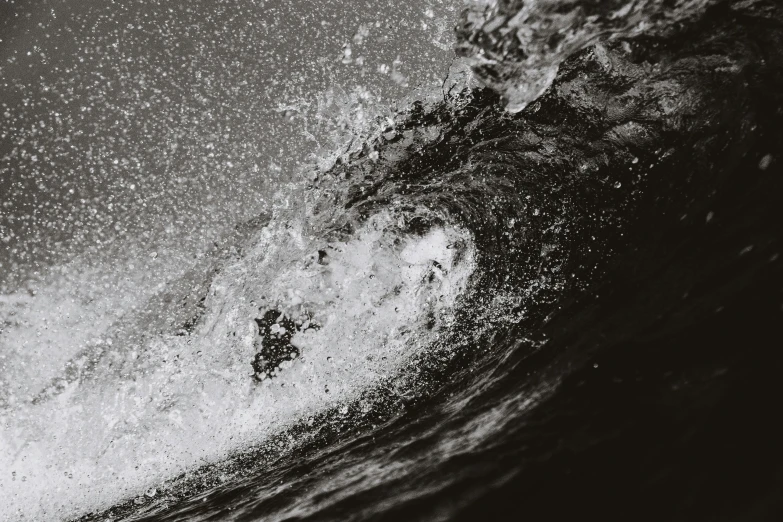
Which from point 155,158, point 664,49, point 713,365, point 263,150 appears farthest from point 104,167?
point 713,365

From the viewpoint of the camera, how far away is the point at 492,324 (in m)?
1.72

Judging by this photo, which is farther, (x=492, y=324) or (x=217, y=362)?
(x=217, y=362)

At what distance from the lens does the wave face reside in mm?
824

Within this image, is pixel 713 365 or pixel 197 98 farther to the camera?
pixel 197 98

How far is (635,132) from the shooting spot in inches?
64.0

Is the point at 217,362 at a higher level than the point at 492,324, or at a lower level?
higher

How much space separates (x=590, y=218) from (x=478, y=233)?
46 centimetres

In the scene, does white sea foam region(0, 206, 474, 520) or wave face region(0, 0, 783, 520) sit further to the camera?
white sea foam region(0, 206, 474, 520)

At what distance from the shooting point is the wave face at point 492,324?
2.70 ft

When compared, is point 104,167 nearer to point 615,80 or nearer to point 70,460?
point 70,460

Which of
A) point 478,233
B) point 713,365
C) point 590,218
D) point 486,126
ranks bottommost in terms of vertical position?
point 713,365

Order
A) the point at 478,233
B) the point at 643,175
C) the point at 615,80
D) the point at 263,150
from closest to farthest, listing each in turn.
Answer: the point at 643,175
the point at 615,80
the point at 478,233
the point at 263,150

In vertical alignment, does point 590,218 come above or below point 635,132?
below

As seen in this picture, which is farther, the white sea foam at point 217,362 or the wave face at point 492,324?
the white sea foam at point 217,362
